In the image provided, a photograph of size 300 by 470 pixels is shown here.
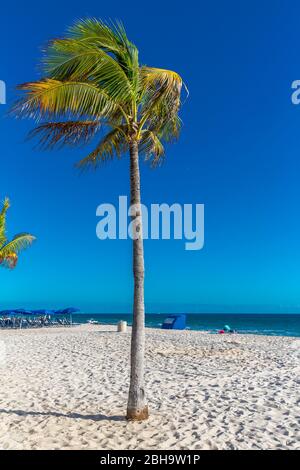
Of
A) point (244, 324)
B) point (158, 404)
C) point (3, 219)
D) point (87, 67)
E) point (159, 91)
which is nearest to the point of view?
point (87, 67)

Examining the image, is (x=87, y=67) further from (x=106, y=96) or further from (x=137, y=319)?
(x=137, y=319)

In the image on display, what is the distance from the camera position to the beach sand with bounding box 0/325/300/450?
4.83 m

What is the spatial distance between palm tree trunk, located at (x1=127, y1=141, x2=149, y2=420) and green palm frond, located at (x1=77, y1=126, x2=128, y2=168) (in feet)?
3.27

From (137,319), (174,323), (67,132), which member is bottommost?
(174,323)

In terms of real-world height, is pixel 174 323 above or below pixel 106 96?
below

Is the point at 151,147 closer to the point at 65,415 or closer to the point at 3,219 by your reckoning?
the point at 65,415

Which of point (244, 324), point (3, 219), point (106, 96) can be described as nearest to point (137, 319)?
point (106, 96)

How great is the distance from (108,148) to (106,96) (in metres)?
1.41

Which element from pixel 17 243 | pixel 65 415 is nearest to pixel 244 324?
pixel 17 243

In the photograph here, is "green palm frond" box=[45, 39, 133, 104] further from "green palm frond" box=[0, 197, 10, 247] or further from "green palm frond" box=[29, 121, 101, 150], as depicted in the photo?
"green palm frond" box=[0, 197, 10, 247]

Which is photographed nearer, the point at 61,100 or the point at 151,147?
the point at 61,100

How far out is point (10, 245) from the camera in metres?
20.7

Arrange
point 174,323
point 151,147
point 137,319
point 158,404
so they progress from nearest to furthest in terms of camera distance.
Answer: point 137,319 → point 158,404 → point 151,147 → point 174,323
